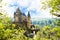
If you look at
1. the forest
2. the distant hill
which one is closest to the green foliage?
the forest

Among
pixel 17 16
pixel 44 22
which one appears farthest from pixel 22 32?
pixel 44 22

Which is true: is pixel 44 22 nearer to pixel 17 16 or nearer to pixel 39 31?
pixel 39 31

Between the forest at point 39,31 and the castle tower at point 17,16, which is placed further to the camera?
the castle tower at point 17,16

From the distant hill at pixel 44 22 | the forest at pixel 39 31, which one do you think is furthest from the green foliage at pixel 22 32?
the distant hill at pixel 44 22

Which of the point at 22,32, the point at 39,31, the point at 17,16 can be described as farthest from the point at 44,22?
the point at 17,16

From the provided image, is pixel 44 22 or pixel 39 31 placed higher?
pixel 44 22

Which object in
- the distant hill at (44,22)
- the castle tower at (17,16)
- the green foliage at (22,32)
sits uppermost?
the castle tower at (17,16)

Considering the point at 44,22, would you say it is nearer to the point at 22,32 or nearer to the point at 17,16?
the point at 22,32

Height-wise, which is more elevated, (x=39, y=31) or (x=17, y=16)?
(x=17, y=16)

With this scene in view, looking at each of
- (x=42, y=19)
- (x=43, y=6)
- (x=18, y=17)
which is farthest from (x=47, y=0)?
(x=18, y=17)

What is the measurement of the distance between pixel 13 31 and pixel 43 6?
1.21 m

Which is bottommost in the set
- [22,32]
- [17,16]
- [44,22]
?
[22,32]

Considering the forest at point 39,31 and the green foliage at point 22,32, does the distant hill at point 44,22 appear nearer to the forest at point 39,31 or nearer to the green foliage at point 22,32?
the forest at point 39,31

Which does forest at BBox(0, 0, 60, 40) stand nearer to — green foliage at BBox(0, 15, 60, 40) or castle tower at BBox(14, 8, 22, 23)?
green foliage at BBox(0, 15, 60, 40)
